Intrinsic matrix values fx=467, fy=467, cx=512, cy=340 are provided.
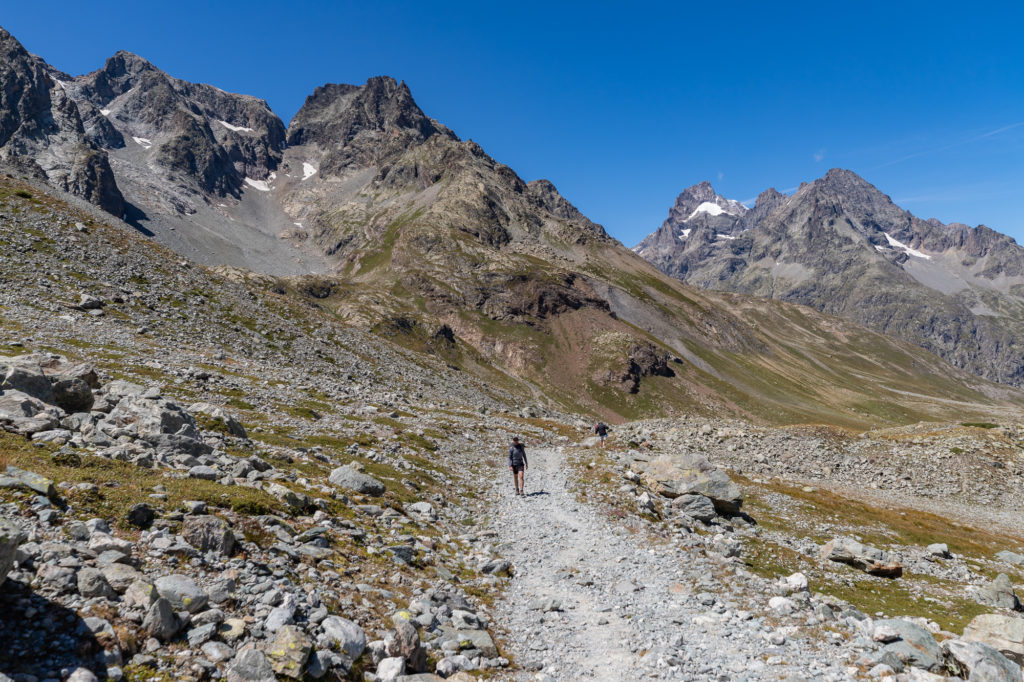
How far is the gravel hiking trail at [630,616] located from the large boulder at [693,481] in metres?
8.40

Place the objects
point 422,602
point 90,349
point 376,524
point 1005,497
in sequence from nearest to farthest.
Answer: point 422,602
point 376,524
point 90,349
point 1005,497

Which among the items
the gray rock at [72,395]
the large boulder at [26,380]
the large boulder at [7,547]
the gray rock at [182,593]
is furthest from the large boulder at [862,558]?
the large boulder at [26,380]

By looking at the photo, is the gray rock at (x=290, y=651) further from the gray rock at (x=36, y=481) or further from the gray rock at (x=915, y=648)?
the gray rock at (x=915, y=648)

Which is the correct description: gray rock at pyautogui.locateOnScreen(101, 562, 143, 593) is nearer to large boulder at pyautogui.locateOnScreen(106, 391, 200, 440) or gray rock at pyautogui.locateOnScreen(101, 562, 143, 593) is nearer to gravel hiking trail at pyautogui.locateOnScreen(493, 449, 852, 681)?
gravel hiking trail at pyautogui.locateOnScreen(493, 449, 852, 681)

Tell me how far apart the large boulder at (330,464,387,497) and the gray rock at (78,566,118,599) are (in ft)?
48.4

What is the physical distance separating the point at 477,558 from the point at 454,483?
14011mm

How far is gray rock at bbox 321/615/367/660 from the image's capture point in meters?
10.4

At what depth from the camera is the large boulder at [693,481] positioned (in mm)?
29750

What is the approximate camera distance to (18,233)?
64625mm

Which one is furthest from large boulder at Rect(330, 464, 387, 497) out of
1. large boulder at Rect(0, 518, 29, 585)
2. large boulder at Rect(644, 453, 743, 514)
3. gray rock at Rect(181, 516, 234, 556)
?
large boulder at Rect(644, 453, 743, 514)

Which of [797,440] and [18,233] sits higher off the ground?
[18,233]

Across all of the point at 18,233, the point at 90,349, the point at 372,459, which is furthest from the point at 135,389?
→ the point at 18,233

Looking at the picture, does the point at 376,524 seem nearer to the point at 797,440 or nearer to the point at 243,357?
the point at 243,357

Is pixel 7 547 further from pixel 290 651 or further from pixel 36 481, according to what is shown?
pixel 290 651
